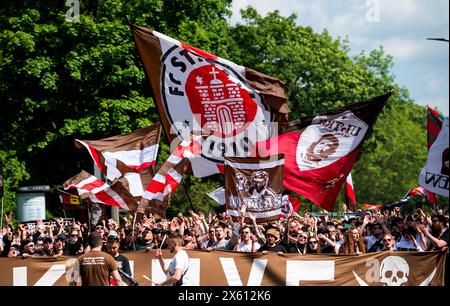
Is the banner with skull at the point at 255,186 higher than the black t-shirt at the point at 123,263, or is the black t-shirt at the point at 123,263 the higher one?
the banner with skull at the point at 255,186

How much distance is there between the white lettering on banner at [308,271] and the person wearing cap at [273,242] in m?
0.31

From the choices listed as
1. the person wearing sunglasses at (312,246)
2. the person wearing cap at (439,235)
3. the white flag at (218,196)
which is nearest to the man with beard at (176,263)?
the person wearing sunglasses at (312,246)

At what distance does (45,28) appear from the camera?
3556cm

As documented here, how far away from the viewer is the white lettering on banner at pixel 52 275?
54.0ft

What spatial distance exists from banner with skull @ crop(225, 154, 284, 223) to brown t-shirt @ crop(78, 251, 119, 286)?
436 cm

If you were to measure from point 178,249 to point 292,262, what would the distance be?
8.96 ft

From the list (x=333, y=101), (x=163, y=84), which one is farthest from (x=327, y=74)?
(x=163, y=84)

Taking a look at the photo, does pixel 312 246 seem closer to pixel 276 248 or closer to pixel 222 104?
pixel 276 248

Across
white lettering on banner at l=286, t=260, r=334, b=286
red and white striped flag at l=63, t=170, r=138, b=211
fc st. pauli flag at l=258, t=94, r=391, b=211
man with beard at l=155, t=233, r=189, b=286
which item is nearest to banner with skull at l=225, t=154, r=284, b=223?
fc st. pauli flag at l=258, t=94, r=391, b=211

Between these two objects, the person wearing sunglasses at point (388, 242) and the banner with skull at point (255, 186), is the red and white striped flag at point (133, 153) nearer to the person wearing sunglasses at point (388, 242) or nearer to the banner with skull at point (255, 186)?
the banner with skull at point (255, 186)

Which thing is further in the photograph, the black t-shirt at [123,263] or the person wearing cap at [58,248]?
the person wearing cap at [58,248]

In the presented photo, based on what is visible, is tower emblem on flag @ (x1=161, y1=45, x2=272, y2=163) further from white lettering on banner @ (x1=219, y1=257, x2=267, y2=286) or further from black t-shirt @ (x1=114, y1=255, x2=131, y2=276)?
black t-shirt @ (x1=114, y1=255, x2=131, y2=276)
